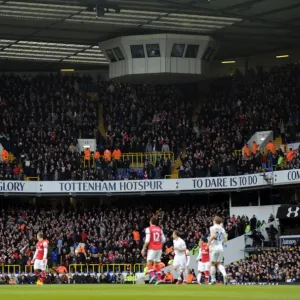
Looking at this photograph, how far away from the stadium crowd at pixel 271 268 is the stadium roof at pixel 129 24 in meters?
13.1

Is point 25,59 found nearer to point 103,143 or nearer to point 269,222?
point 103,143

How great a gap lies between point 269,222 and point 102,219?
9.51m

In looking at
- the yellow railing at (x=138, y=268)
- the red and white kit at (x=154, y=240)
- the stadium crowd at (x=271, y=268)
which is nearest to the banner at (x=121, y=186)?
the yellow railing at (x=138, y=268)

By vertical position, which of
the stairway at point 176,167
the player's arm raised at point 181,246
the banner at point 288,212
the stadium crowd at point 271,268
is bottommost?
the stadium crowd at point 271,268

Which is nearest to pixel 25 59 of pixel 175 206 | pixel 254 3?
pixel 175 206

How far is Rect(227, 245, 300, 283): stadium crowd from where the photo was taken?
40.6 m

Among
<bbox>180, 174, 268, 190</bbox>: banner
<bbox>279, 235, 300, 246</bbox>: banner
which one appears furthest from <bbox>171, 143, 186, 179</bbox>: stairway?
<bbox>279, 235, 300, 246</bbox>: banner

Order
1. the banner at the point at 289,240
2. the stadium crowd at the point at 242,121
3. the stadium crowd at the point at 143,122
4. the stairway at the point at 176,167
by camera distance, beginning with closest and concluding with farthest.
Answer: the banner at the point at 289,240 → the stadium crowd at the point at 242,121 → the stadium crowd at the point at 143,122 → the stairway at the point at 176,167

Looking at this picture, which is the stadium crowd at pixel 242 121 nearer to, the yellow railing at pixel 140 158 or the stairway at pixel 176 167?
the stairway at pixel 176 167

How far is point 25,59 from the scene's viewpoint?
64.1 meters

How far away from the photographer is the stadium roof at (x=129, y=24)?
162ft

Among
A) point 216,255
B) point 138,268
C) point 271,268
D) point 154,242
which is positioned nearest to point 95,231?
point 138,268

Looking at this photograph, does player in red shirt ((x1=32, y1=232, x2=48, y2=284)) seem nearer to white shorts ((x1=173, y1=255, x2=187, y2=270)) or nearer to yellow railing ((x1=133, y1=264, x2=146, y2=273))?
white shorts ((x1=173, y1=255, x2=187, y2=270))

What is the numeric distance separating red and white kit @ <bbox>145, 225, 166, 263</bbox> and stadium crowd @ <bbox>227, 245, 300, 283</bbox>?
1370 centimetres
